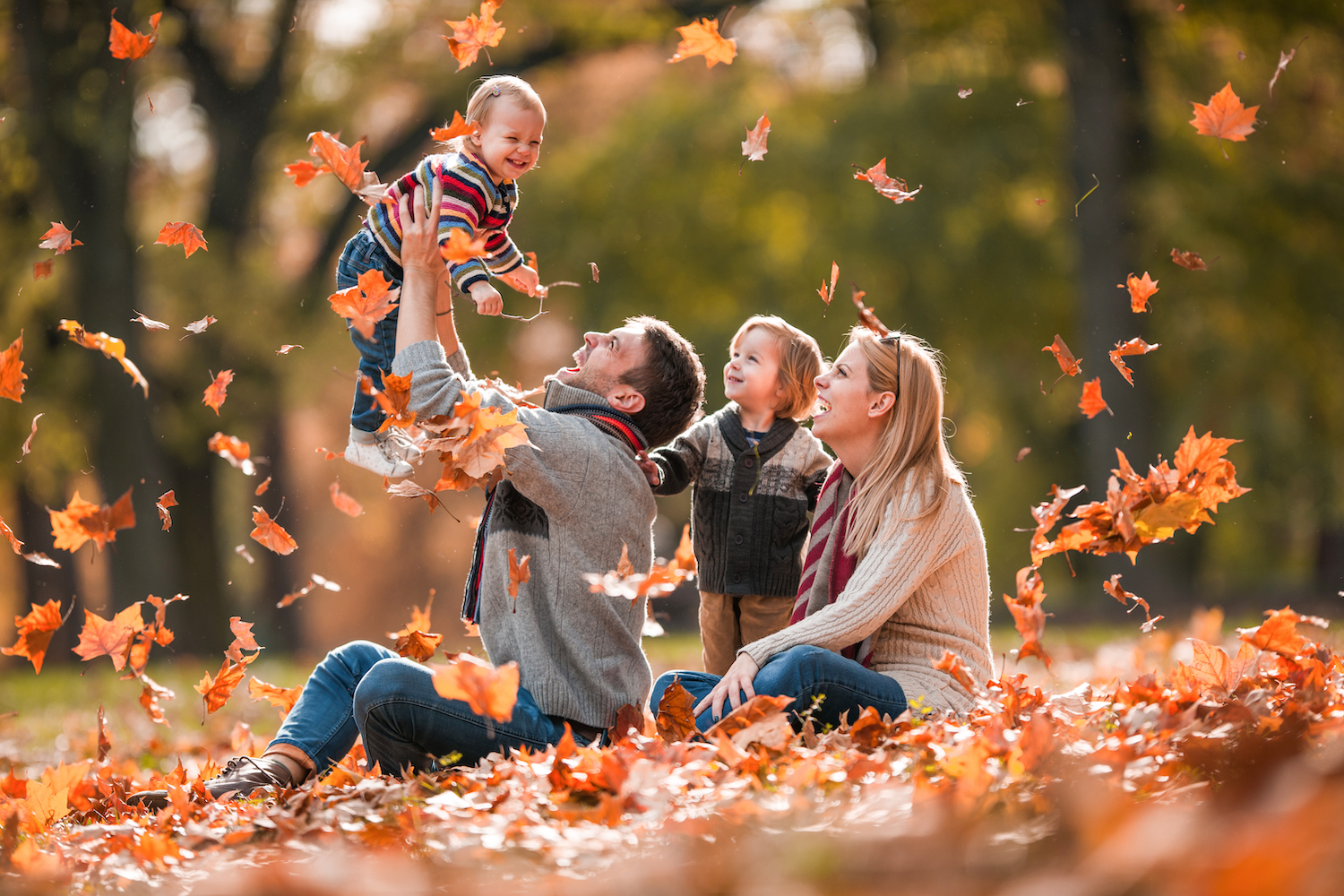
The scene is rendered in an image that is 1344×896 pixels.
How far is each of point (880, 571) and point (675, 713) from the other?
704 mm

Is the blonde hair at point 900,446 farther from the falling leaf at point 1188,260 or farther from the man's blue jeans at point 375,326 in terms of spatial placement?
the man's blue jeans at point 375,326

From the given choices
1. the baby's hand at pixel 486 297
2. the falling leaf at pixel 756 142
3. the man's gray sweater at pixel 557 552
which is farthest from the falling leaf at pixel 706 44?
the man's gray sweater at pixel 557 552

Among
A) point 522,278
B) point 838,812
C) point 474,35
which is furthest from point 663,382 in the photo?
point 838,812

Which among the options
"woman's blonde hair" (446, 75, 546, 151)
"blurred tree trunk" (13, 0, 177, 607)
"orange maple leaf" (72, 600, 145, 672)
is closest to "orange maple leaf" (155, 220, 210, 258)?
"woman's blonde hair" (446, 75, 546, 151)

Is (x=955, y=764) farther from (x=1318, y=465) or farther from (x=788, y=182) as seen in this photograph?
(x=1318, y=465)

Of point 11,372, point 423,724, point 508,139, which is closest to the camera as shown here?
point 423,724

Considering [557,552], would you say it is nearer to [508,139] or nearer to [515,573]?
[515,573]

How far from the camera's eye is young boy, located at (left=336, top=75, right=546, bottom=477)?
3469 mm

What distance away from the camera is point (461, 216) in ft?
11.3

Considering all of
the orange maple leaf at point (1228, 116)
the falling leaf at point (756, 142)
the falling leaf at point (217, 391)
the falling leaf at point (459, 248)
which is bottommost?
the falling leaf at point (217, 391)

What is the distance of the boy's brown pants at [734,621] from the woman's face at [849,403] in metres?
0.63

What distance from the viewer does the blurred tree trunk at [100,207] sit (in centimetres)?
1098

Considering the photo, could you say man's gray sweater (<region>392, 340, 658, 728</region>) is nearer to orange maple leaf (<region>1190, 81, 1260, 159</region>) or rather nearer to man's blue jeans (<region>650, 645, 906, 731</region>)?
man's blue jeans (<region>650, 645, 906, 731</region>)


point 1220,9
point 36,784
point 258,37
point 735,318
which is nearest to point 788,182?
point 735,318
